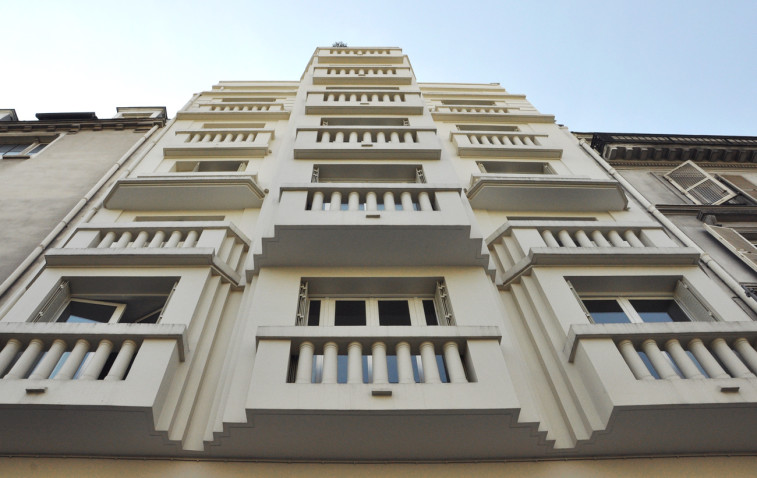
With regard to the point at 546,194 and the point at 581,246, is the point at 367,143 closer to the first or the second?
the point at 546,194

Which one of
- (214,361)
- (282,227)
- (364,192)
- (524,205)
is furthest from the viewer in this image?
(524,205)

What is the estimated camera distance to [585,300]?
9406mm

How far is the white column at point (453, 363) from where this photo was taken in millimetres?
6812

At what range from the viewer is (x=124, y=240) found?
10023 mm

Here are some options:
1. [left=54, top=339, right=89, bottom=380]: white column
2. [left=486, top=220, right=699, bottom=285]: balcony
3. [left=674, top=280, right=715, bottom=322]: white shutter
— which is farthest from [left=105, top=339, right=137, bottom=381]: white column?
[left=674, top=280, right=715, bottom=322]: white shutter

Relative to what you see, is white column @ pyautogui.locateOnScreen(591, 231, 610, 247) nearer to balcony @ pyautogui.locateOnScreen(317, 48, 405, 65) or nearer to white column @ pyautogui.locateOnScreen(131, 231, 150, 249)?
white column @ pyautogui.locateOnScreen(131, 231, 150, 249)

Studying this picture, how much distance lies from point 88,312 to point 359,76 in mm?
16942

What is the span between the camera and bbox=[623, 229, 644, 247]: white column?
33.0 feet

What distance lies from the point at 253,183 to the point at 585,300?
8853 millimetres

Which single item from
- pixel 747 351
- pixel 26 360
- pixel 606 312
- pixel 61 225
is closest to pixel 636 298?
pixel 606 312

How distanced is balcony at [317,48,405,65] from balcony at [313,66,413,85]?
2390 mm

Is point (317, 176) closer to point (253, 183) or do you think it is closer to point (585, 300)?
point (253, 183)

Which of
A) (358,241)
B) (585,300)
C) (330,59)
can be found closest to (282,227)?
(358,241)

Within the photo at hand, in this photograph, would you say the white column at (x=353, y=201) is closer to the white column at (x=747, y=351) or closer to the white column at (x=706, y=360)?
the white column at (x=706, y=360)
